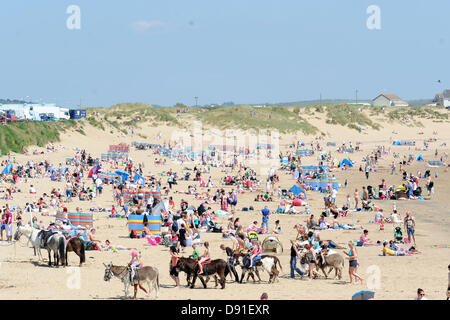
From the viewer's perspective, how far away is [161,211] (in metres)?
21.6

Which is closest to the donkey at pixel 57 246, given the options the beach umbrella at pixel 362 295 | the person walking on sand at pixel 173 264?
the person walking on sand at pixel 173 264

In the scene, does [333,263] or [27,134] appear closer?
[333,263]

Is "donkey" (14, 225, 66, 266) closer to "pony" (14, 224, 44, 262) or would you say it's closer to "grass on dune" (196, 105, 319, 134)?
"pony" (14, 224, 44, 262)

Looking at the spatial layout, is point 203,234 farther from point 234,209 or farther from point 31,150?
point 31,150

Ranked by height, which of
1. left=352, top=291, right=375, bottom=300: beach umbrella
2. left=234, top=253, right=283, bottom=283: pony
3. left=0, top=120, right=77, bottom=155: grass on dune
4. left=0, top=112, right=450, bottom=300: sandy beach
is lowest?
left=0, top=112, right=450, bottom=300: sandy beach

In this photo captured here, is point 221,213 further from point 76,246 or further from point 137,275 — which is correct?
point 137,275

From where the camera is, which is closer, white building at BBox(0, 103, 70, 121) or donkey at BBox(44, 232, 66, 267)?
donkey at BBox(44, 232, 66, 267)

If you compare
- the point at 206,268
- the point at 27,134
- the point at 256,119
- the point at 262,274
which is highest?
the point at 256,119

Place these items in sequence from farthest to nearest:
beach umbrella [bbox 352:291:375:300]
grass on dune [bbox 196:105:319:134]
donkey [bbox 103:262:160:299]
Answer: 1. grass on dune [bbox 196:105:319:134]
2. donkey [bbox 103:262:160:299]
3. beach umbrella [bbox 352:291:375:300]

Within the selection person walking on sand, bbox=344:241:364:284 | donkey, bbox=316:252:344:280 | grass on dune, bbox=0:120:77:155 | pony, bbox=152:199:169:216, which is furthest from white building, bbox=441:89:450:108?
person walking on sand, bbox=344:241:364:284

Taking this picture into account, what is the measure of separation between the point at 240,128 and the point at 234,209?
45.3 m

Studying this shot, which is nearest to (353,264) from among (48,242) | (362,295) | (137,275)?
(362,295)
